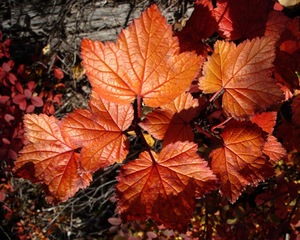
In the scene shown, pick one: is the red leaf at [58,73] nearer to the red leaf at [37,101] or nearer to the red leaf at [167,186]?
the red leaf at [37,101]

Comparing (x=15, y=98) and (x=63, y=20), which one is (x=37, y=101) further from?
(x=63, y=20)

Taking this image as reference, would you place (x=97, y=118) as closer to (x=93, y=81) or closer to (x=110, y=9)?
(x=93, y=81)

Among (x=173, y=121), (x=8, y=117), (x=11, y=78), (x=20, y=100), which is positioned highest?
(x=173, y=121)

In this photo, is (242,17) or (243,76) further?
(242,17)

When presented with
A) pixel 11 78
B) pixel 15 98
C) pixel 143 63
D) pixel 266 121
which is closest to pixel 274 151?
pixel 266 121

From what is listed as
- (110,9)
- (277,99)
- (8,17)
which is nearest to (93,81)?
(277,99)

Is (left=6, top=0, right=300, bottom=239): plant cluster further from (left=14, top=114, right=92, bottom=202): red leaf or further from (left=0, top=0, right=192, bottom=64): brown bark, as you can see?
(left=0, top=0, right=192, bottom=64): brown bark
